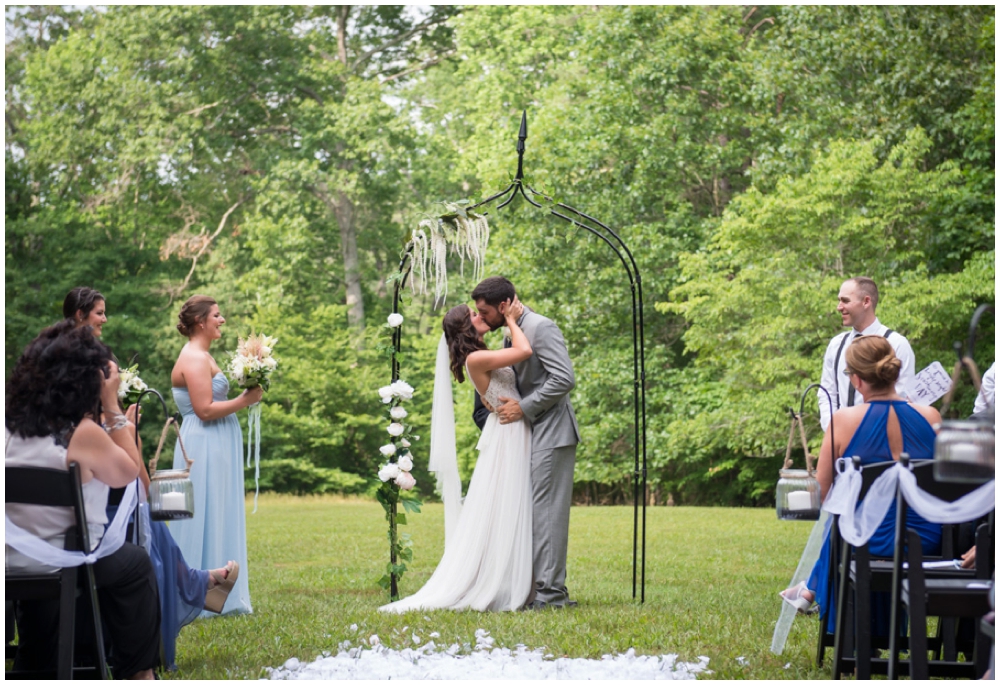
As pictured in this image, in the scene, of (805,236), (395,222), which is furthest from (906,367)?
(395,222)

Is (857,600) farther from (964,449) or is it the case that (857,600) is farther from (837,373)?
(837,373)

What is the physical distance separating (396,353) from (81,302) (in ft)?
6.59

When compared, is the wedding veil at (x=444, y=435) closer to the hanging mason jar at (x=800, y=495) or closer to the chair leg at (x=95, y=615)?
the hanging mason jar at (x=800, y=495)

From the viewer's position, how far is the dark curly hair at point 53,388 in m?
3.57

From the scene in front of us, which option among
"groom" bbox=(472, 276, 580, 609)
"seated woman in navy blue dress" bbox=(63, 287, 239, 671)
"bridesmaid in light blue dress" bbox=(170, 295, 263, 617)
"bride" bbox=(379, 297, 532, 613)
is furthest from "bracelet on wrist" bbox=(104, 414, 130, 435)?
"groom" bbox=(472, 276, 580, 609)

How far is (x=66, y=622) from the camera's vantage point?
348cm

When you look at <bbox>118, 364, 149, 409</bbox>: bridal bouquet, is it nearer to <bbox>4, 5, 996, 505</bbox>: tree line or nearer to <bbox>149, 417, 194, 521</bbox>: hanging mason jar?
<bbox>149, 417, 194, 521</bbox>: hanging mason jar

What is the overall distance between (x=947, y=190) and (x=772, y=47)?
166 inches

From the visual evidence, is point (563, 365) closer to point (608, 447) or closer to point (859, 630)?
point (859, 630)

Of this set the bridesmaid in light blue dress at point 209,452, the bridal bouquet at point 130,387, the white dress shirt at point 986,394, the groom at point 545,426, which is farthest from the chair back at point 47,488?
the white dress shirt at point 986,394

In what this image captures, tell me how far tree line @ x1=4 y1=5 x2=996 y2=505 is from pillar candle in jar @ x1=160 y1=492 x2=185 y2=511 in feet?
30.5

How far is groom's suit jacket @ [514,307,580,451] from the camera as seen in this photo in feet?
18.7

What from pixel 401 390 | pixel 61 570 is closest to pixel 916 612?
pixel 61 570

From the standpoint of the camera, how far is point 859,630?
370 centimetres
